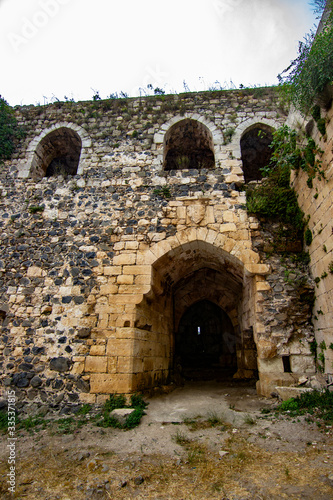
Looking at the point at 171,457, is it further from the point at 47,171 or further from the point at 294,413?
the point at 47,171

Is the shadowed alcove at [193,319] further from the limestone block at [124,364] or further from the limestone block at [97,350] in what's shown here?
the limestone block at [97,350]

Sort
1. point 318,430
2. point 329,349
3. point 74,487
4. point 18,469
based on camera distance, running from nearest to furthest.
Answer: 1. point 74,487
2. point 18,469
3. point 318,430
4. point 329,349

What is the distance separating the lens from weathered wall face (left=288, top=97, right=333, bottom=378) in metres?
4.35

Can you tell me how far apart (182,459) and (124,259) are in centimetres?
339

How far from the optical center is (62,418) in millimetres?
4469

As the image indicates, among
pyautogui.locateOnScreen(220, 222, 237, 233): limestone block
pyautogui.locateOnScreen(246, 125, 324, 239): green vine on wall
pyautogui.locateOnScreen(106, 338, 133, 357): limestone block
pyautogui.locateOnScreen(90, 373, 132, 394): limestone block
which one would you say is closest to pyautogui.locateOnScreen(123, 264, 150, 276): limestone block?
pyautogui.locateOnScreen(106, 338, 133, 357): limestone block

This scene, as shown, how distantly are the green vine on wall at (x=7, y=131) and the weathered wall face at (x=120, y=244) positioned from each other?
27cm

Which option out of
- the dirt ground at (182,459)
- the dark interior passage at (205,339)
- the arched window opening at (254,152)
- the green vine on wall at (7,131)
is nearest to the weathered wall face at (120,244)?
the green vine on wall at (7,131)

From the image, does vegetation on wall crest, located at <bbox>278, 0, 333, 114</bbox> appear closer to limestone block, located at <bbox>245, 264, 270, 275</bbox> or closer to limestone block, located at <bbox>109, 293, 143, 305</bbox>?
limestone block, located at <bbox>245, 264, 270, 275</bbox>

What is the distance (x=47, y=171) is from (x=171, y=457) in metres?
7.38

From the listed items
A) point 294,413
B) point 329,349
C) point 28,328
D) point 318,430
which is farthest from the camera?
point 28,328

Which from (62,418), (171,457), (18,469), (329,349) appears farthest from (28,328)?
(329,349)

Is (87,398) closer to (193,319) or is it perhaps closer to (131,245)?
(131,245)

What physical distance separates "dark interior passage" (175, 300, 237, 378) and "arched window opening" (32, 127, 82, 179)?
7.05m
